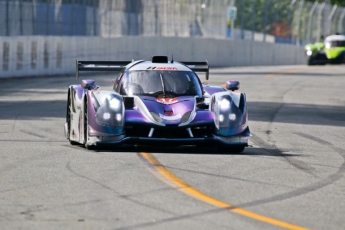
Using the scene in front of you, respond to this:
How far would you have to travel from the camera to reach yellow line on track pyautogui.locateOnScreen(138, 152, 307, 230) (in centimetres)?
803

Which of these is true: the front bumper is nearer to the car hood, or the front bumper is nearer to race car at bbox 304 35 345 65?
the car hood

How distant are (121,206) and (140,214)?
419 millimetres

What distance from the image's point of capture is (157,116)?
13.0 meters

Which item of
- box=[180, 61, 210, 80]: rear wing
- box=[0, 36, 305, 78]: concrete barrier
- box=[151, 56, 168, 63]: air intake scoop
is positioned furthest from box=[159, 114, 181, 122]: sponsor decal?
box=[0, 36, 305, 78]: concrete barrier

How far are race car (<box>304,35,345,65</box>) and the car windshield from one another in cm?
3721

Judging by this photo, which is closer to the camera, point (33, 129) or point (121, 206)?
point (121, 206)

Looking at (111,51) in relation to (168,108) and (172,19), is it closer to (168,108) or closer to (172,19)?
(172,19)

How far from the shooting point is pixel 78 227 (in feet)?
25.1

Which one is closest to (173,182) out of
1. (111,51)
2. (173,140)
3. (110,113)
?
(173,140)

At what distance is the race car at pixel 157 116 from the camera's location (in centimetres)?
1284

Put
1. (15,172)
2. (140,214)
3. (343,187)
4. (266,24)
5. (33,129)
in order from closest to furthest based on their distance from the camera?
1. (140,214)
2. (343,187)
3. (15,172)
4. (33,129)
5. (266,24)

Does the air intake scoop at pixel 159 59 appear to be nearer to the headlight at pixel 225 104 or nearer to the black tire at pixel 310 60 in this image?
the headlight at pixel 225 104

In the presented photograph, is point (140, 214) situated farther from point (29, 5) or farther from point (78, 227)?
point (29, 5)

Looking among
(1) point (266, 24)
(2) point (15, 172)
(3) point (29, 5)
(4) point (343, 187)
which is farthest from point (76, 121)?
(1) point (266, 24)
